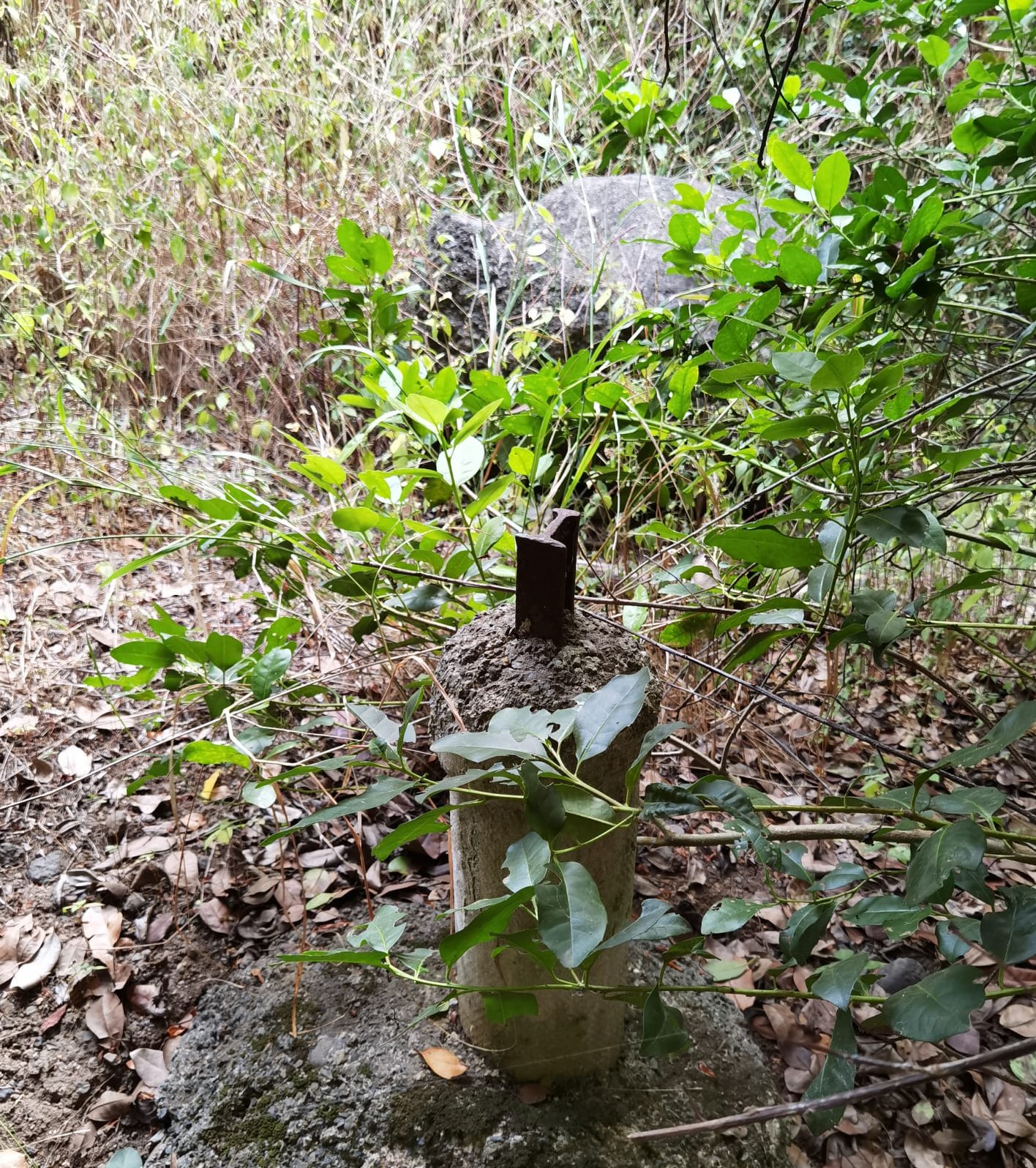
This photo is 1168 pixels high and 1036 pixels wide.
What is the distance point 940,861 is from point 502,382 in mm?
876

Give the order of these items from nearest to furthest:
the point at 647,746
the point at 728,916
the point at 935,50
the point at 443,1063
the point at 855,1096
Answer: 1. the point at 855,1096
2. the point at 647,746
3. the point at 728,916
4. the point at 443,1063
5. the point at 935,50

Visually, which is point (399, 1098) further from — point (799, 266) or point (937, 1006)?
point (799, 266)

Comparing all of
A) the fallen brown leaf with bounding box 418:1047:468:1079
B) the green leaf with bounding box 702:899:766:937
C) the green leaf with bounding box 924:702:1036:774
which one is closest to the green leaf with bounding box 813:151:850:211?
the green leaf with bounding box 924:702:1036:774

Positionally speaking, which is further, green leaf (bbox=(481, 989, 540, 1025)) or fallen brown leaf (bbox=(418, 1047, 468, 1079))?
fallen brown leaf (bbox=(418, 1047, 468, 1079))

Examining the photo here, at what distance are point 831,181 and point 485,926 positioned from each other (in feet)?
3.38

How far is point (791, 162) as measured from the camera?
1.04 meters

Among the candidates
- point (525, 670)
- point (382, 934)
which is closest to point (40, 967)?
point (382, 934)

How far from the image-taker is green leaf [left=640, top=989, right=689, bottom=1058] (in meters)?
0.77

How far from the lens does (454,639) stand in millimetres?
998

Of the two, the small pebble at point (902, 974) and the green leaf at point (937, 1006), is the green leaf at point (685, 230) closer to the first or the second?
the green leaf at point (937, 1006)

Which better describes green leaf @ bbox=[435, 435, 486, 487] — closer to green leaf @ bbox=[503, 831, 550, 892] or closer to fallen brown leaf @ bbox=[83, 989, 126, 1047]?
green leaf @ bbox=[503, 831, 550, 892]

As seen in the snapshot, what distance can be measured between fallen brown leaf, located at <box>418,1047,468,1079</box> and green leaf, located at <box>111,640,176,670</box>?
2.25 ft

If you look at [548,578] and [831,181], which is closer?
[548,578]

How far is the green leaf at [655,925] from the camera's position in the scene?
2.41 ft
